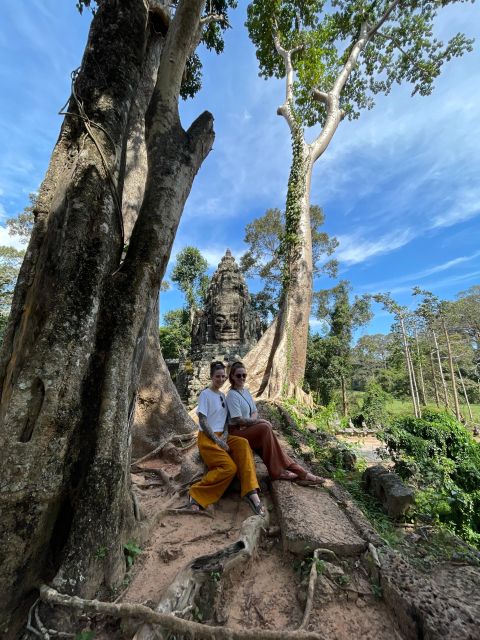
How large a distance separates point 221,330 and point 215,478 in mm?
8438

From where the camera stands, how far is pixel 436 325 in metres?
24.2

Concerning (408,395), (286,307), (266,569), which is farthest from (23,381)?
(408,395)

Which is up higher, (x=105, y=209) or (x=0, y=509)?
(x=105, y=209)

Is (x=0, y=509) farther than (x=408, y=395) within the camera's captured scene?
No

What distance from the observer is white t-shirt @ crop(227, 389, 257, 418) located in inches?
116

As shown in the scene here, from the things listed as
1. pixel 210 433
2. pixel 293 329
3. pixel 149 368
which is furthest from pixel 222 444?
pixel 293 329

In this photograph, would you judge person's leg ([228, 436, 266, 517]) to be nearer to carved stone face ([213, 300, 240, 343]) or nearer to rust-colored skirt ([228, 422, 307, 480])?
rust-colored skirt ([228, 422, 307, 480])

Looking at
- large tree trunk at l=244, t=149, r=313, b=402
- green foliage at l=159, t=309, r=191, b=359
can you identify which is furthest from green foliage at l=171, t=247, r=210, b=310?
large tree trunk at l=244, t=149, r=313, b=402

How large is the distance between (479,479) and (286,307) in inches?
206

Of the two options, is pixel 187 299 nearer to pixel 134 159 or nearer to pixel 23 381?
pixel 134 159

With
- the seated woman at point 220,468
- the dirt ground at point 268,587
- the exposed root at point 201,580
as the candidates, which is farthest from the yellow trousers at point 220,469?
the exposed root at point 201,580

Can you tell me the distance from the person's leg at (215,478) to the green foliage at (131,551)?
66cm

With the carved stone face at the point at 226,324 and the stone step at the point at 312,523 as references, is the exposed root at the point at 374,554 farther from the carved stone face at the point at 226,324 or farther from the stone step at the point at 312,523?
the carved stone face at the point at 226,324

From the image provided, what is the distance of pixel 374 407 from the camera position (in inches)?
631
